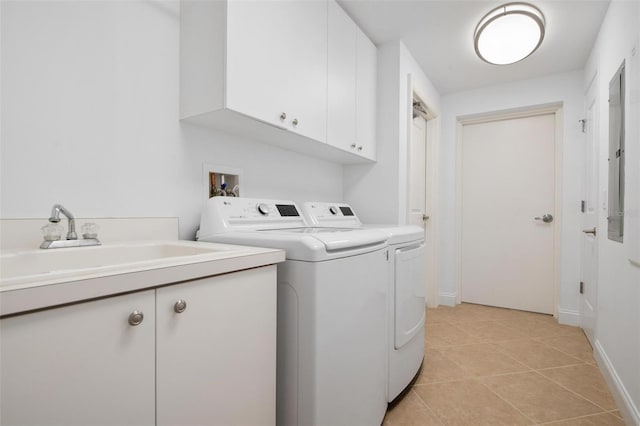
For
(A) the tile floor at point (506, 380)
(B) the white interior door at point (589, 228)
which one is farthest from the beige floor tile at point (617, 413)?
(B) the white interior door at point (589, 228)

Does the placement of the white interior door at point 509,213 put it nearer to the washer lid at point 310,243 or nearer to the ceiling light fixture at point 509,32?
the ceiling light fixture at point 509,32

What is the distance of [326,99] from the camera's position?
6.00 feet

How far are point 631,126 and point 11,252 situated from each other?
2.46m

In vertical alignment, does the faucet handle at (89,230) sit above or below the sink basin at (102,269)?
above

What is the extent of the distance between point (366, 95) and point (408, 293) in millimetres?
1425

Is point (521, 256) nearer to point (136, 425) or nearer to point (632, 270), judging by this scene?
point (632, 270)

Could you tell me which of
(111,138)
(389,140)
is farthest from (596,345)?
(111,138)

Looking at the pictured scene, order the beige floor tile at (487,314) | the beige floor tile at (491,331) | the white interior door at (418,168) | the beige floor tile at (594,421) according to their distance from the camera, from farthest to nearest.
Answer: the white interior door at (418,168), the beige floor tile at (487,314), the beige floor tile at (491,331), the beige floor tile at (594,421)

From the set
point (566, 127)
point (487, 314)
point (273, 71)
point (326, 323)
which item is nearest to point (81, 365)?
point (326, 323)

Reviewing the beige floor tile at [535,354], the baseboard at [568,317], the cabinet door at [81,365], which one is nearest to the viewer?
the cabinet door at [81,365]

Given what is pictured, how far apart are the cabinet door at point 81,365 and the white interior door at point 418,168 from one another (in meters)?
2.69

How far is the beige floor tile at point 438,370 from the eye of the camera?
6.22 ft

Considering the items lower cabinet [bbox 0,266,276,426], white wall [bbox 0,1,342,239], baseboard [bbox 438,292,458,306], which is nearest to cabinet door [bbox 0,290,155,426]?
lower cabinet [bbox 0,266,276,426]

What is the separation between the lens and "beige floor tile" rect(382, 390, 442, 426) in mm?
1509
